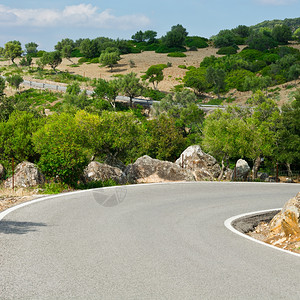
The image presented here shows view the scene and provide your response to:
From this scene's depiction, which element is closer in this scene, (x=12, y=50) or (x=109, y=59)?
(x=109, y=59)

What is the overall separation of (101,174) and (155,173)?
9.89 feet

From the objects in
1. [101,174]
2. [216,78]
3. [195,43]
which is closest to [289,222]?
[101,174]

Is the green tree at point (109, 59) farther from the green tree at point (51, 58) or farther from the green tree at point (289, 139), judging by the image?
the green tree at point (289, 139)

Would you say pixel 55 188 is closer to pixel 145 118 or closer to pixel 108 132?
pixel 108 132

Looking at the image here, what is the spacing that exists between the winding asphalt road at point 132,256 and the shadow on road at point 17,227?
0.07 feet

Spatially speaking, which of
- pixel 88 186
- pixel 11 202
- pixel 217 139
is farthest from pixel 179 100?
pixel 11 202

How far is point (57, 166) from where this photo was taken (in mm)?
16484

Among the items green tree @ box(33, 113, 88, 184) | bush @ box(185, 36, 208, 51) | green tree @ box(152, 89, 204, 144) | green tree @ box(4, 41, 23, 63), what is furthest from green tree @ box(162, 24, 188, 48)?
green tree @ box(33, 113, 88, 184)

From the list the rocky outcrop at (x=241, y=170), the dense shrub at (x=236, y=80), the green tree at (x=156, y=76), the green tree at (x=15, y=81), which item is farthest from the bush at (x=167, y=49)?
the rocky outcrop at (x=241, y=170)

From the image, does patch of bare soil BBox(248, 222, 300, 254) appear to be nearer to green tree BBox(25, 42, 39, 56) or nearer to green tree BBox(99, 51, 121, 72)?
green tree BBox(99, 51, 121, 72)

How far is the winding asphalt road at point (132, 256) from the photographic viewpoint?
17.5 feet

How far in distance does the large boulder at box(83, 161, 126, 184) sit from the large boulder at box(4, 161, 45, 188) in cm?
222

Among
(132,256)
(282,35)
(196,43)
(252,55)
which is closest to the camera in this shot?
(132,256)

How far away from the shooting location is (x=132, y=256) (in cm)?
685
